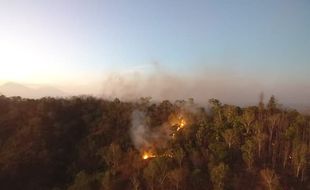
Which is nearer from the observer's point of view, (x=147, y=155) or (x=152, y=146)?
(x=147, y=155)

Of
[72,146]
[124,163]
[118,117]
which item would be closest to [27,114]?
[72,146]

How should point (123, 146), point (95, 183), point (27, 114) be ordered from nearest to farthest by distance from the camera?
point (95, 183) < point (123, 146) < point (27, 114)

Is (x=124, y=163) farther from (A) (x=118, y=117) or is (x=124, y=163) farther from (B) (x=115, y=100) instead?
(B) (x=115, y=100)

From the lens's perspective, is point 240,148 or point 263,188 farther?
point 240,148

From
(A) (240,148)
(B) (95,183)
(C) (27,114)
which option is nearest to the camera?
(B) (95,183)

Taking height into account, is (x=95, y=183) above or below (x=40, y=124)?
below

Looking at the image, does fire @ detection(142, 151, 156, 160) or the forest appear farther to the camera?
fire @ detection(142, 151, 156, 160)

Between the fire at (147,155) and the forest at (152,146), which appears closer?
the forest at (152,146)

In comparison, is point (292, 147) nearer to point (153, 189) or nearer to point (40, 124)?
point (153, 189)
